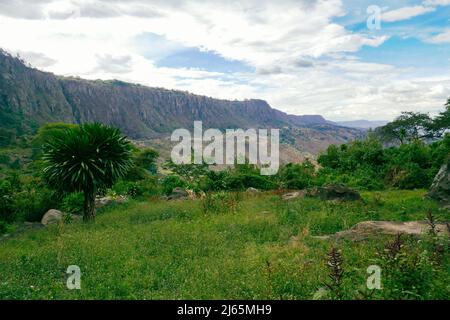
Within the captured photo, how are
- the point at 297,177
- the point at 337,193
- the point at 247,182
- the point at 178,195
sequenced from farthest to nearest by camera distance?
the point at 297,177
the point at 247,182
the point at 178,195
the point at 337,193

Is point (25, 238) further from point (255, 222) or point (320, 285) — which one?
point (320, 285)

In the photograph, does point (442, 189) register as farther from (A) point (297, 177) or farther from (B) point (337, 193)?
(A) point (297, 177)

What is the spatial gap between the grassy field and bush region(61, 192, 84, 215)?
4.30 m

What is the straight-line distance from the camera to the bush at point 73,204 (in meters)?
21.6

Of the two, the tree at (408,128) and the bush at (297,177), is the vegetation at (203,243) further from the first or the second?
the tree at (408,128)

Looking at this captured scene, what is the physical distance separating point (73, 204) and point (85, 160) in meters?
5.17

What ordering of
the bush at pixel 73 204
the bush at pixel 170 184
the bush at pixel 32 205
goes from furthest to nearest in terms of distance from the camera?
1. the bush at pixel 170 184
2. the bush at pixel 73 204
3. the bush at pixel 32 205

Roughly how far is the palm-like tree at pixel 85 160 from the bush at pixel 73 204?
9.93 feet

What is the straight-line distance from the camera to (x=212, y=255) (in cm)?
1086

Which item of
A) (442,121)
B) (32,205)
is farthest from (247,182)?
(442,121)

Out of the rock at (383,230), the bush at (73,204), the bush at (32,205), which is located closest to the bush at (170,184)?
the bush at (73,204)

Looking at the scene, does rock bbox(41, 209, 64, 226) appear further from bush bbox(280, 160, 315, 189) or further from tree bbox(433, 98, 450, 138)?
tree bbox(433, 98, 450, 138)

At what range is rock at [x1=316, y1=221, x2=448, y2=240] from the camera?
11.7 meters
